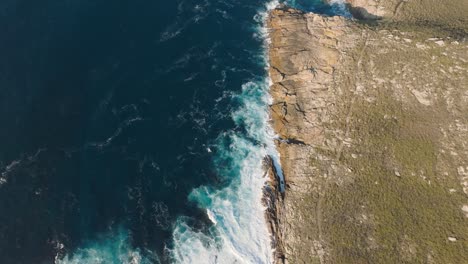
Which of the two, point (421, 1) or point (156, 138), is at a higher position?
point (421, 1)

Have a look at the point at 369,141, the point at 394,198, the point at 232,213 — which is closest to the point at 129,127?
the point at 232,213

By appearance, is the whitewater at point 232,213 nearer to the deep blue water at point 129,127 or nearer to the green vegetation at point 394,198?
the deep blue water at point 129,127

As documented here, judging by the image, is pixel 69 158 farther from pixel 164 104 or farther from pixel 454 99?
pixel 454 99

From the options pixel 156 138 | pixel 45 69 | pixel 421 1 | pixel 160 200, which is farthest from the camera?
pixel 421 1

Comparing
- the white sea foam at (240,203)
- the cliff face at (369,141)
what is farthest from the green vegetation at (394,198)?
the white sea foam at (240,203)

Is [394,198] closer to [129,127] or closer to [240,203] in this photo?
[240,203]

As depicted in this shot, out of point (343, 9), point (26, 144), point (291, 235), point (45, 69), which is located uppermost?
point (343, 9)

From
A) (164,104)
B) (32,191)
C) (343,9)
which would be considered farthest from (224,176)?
(343,9)
